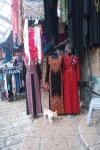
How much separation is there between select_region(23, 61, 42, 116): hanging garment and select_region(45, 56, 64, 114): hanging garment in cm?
29

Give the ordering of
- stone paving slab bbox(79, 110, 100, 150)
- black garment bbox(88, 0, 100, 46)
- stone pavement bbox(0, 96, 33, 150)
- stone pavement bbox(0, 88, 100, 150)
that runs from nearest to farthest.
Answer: stone paving slab bbox(79, 110, 100, 150), stone pavement bbox(0, 88, 100, 150), black garment bbox(88, 0, 100, 46), stone pavement bbox(0, 96, 33, 150)

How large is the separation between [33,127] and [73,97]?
38.6 inches

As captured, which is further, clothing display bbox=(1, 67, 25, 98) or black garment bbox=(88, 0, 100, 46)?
clothing display bbox=(1, 67, 25, 98)

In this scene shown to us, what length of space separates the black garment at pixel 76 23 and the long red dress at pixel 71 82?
442 millimetres

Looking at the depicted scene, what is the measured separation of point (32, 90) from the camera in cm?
368

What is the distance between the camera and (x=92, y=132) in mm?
2609

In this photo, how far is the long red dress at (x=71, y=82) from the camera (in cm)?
347

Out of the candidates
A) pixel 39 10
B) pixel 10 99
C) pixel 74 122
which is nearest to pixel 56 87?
pixel 74 122

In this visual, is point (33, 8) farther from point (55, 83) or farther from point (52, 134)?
Result: point (52, 134)

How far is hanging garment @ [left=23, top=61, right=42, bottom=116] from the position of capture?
3633 millimetres

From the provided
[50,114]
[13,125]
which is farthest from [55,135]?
[13,125]

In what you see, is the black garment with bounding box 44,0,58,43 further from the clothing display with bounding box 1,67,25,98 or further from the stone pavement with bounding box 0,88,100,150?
the clothing display with bounding box 1,67,25,98

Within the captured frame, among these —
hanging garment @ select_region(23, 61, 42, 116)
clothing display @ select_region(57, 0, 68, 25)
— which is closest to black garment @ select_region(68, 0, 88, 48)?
clothing display @ select_region(57, 0, 68, 25)

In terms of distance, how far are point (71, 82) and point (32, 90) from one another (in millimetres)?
825
